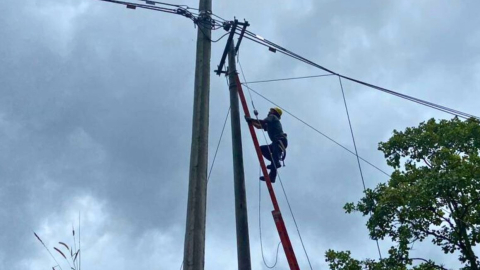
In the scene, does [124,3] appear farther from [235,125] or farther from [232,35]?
[235,125]

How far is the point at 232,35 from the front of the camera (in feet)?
26.4

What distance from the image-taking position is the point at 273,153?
8414 mm

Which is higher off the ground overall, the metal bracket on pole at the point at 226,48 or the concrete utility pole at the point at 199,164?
the metal bracket on pole at the point at 226,48

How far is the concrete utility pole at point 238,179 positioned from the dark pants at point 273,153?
97 centimetres

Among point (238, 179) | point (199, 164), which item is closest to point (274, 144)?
point (238, 179)

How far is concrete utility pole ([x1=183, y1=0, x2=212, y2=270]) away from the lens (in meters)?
5.02

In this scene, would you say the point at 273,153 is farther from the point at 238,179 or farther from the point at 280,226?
the point at 280,226

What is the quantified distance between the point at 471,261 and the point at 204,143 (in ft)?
24.4

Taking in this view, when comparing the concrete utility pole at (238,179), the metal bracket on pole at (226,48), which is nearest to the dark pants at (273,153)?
the concrete utility pole at (238,179)

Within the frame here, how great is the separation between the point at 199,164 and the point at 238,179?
1.63m

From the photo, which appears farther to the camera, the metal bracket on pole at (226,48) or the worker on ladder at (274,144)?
the worker on ladder at (274,144)

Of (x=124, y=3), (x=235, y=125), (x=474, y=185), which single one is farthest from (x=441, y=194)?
(x=124, y=3)

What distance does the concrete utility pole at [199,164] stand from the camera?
5.02 metres

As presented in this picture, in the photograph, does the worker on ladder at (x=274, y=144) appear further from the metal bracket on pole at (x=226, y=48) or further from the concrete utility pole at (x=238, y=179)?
the metal bracket on pole at (x=226, y=48)
